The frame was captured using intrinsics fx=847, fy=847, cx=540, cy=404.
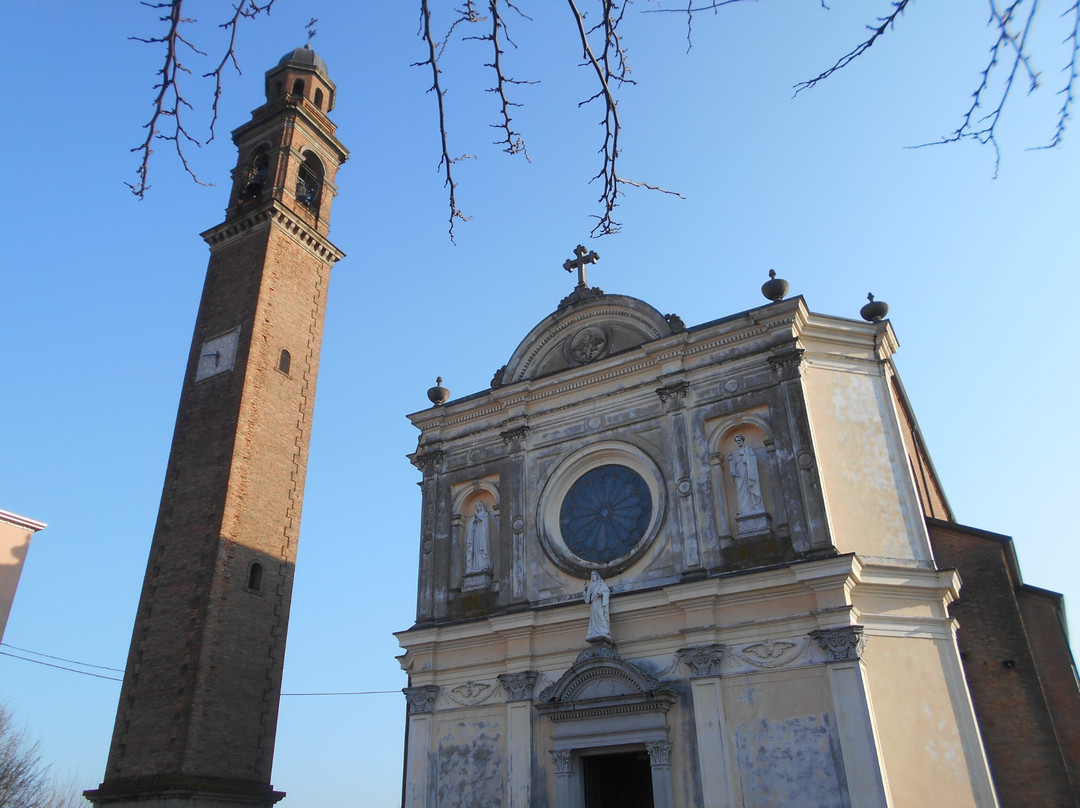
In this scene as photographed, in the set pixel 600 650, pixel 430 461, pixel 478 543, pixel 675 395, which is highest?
pixel 430 461

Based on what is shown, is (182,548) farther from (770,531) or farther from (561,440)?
(770,531)

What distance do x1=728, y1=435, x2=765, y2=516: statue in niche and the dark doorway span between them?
456 centimetres

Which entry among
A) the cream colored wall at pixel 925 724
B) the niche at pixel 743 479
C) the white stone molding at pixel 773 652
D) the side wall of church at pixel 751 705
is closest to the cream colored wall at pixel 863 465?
the side wall of church at pixel 751 705

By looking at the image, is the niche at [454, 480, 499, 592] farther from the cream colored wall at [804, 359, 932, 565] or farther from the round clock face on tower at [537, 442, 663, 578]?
the cream colored wall at [804, 359, 932, 565]

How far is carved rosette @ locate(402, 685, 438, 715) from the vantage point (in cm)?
1572

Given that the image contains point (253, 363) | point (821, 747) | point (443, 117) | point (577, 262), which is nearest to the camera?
point (443, 117)

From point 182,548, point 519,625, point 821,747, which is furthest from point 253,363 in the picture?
point 821,747

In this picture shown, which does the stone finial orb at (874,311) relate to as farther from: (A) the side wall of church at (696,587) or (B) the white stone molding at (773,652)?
(B) the white stone molding at (773,652)

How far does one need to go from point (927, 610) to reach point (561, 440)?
718 centimetres

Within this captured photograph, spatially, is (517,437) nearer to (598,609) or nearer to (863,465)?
(598,609)

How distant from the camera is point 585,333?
1788cm

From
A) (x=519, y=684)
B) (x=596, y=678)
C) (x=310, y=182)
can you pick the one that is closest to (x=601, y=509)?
(x=596, y=678)

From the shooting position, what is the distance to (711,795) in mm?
12430

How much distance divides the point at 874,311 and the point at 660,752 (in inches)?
357
